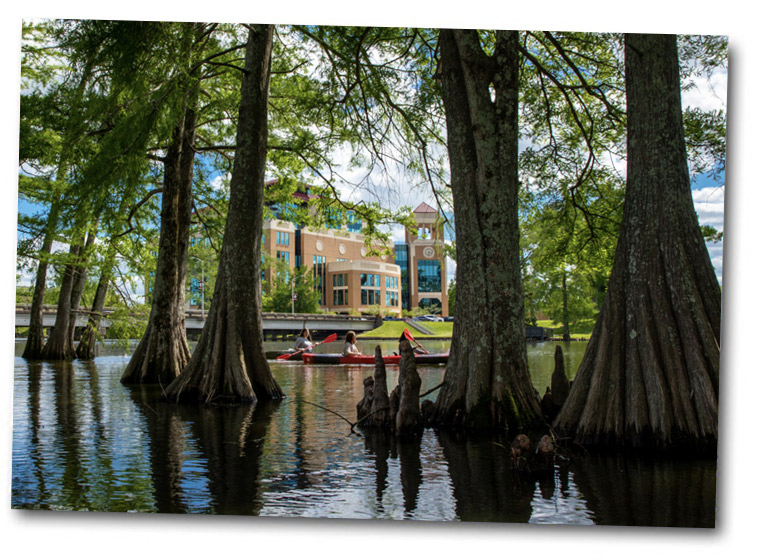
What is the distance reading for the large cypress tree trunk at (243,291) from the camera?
8.07 meters

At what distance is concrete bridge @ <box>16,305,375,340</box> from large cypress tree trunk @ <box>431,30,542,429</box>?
37.8 feet

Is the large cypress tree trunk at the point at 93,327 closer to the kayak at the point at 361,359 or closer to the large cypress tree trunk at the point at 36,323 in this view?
the large cypress tree trunk at the point at 36,323

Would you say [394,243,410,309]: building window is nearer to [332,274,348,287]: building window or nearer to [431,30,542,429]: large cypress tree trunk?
[431,30,542,429]: large cypress tree trunk

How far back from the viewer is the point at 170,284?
11.2m

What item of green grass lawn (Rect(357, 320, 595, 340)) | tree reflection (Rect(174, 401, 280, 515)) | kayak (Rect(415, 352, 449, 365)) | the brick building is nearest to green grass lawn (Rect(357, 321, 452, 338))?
green grass lawn (Rect(357, 320, 595, 340))

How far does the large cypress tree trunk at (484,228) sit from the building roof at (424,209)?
332 cm

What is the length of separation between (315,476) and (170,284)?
757 cm

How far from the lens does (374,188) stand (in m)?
8.61

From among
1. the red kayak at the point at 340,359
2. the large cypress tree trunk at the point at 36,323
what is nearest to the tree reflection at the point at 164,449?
the large cypress tree trunk at the point at 36,323

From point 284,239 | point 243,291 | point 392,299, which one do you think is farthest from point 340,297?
point 243,291

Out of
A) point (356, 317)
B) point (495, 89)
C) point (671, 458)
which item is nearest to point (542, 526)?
point (671, 458)

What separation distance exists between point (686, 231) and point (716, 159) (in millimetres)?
565

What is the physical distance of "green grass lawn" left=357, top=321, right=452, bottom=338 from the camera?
1243 centimetres

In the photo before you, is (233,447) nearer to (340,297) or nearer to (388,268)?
(388,268)
